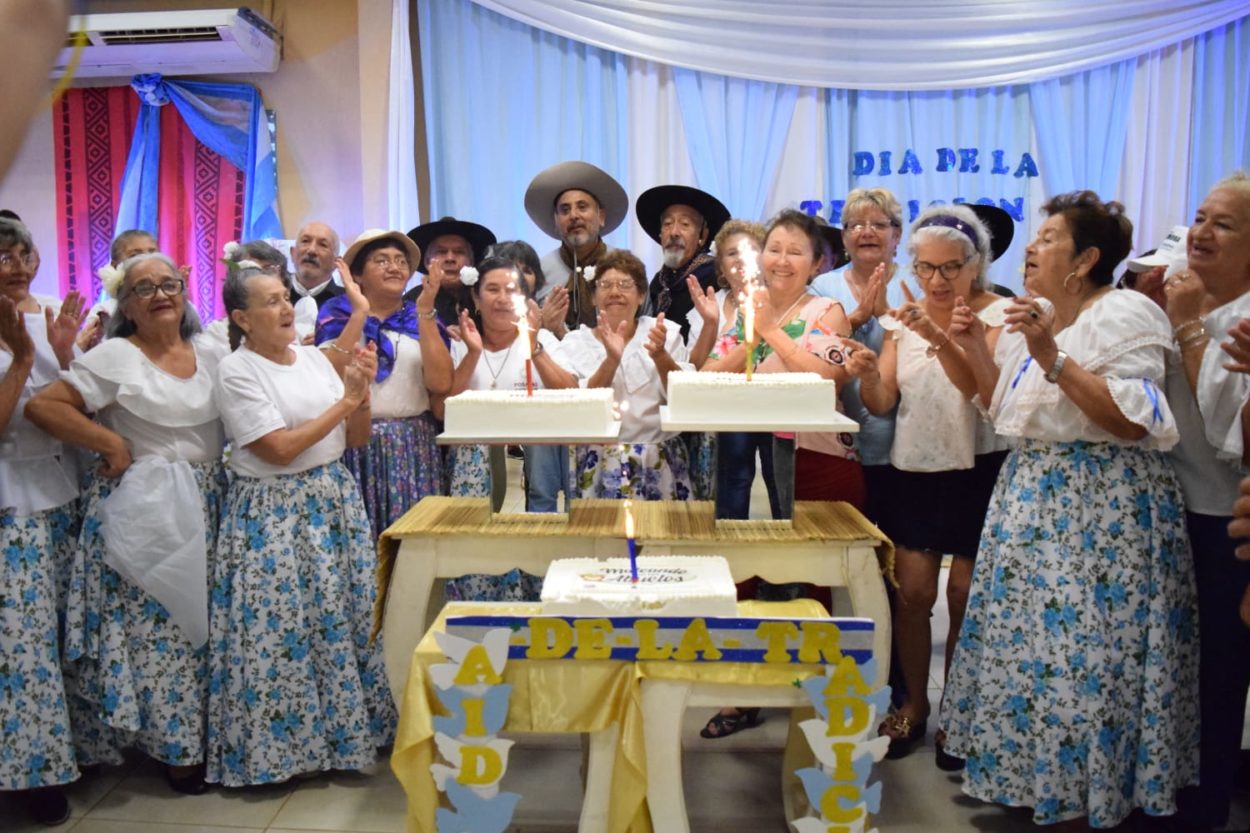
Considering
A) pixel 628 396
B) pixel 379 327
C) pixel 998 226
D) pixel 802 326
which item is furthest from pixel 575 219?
pixel 998 226

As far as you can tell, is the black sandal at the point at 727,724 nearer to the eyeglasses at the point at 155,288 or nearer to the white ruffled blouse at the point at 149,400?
the white ruffled blouse at the point at 149,400

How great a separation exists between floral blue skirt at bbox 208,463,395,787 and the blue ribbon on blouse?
1.83 ft

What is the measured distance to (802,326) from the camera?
295 centimetres

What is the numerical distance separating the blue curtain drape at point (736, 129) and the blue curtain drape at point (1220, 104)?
239cm

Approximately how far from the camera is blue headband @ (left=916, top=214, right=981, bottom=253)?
9.43 ft

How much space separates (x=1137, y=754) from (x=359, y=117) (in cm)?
529

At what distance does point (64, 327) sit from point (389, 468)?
3.57 ft

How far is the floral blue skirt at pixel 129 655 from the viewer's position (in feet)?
8.83

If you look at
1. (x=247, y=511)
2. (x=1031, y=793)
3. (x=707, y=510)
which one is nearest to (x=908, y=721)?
(x=1031, y=793)

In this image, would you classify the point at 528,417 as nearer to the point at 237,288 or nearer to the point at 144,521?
the point at 237,288

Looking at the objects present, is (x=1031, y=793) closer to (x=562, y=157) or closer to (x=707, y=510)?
(x=707, y=510)

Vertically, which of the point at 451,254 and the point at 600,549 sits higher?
the point at 451,254

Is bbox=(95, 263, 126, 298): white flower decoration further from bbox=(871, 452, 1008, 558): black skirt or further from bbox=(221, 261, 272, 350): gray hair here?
bbox=(871, 452, 1008, 558): black skirt

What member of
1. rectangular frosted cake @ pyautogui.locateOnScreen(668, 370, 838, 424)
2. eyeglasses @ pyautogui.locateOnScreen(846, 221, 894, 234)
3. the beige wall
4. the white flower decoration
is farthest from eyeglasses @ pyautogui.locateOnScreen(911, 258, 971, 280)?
the beige wall
